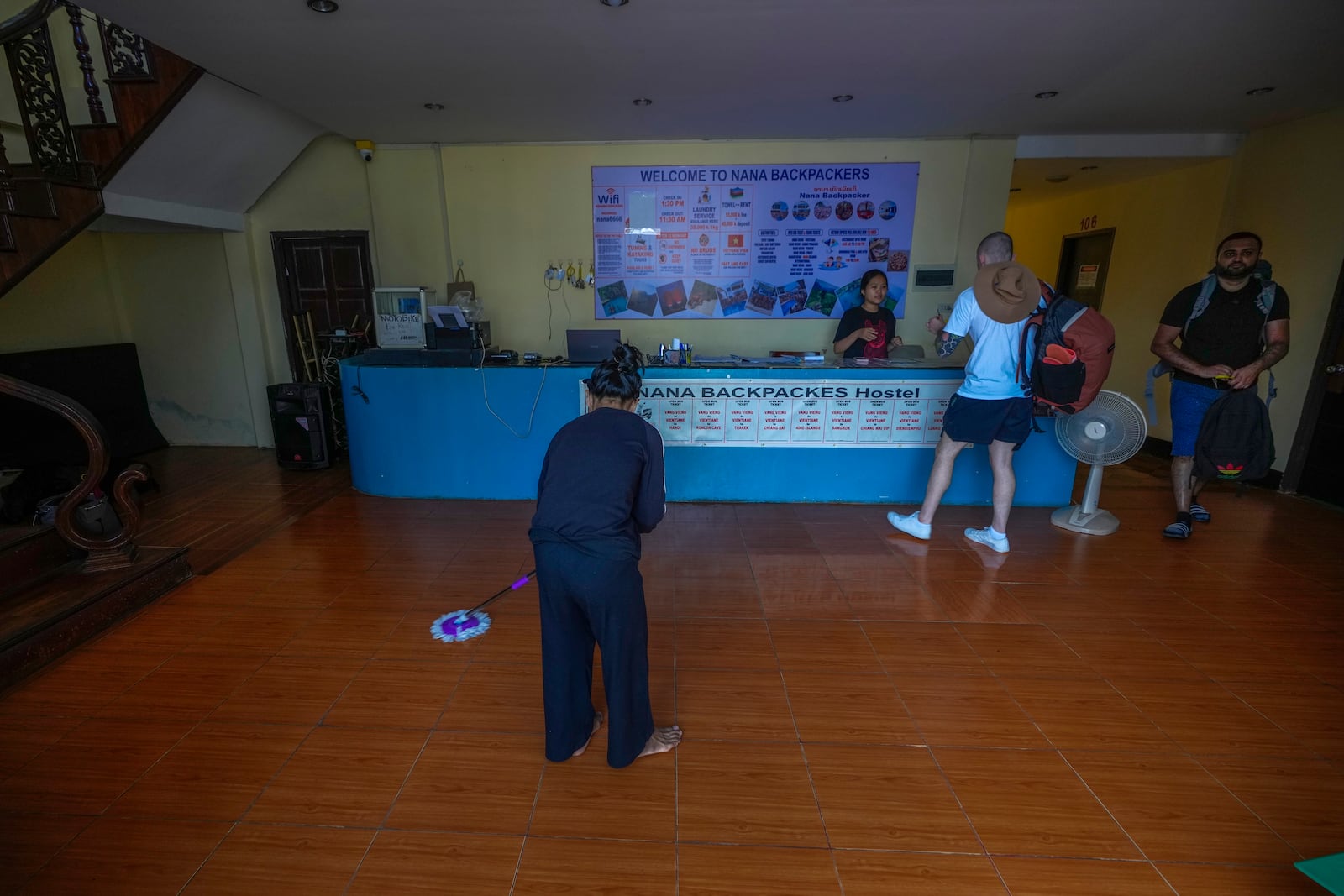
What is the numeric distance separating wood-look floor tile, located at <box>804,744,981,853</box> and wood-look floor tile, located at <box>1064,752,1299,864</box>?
0.49 meters

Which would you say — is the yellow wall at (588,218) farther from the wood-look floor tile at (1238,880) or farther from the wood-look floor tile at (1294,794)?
the wood-look floor tile at (1238,880)

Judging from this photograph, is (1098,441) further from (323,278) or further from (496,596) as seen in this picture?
(323,278)

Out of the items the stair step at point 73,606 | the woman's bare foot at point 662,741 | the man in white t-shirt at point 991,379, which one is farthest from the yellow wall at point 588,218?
the woman's bare foot at point 662,741

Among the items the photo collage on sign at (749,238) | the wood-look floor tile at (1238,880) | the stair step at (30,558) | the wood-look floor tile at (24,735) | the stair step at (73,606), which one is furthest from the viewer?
the photo collage on sign at (749,238)

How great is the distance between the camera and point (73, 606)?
8.46 feet

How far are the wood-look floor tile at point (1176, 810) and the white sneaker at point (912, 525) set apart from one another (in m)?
1.76

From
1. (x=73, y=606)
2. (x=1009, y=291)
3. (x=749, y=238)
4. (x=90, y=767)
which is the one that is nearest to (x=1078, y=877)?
(x=1009, y=291)

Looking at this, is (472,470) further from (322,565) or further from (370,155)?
(370,155)

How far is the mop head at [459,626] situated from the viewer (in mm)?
2656

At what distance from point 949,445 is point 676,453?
5.92 ft

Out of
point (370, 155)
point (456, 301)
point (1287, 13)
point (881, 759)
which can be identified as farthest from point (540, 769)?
point (370, 155)

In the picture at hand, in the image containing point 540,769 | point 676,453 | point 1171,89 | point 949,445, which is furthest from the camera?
point 676,453

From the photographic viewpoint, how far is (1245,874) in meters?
1.58

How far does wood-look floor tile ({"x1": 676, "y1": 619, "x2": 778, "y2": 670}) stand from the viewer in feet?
8.09
